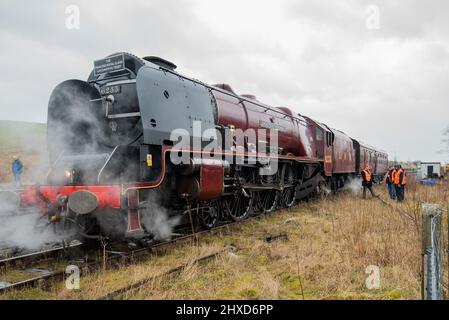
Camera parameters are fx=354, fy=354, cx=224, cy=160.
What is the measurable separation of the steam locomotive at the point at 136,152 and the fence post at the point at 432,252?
3939 millimetres

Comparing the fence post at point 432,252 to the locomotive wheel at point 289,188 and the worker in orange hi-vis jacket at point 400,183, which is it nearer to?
the locomotive wheel at point 289,188

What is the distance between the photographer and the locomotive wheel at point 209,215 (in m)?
7.82

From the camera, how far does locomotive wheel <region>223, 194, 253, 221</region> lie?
8875mm

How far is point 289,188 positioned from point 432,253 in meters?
9.70

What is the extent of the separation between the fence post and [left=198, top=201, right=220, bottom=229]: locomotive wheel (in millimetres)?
5134

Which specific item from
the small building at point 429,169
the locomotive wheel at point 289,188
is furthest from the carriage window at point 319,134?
Answer: the small building at point 429,169

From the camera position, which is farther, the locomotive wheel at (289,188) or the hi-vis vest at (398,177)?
the hi-vis vest at (398,177)

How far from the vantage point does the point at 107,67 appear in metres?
6.74

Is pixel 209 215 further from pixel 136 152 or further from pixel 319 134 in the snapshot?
pixel 319 134

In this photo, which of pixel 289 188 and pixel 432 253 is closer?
pixel 432 253

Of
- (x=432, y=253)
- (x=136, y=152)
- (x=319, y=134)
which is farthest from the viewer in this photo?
(x=319, y=134)

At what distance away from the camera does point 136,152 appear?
6098mm

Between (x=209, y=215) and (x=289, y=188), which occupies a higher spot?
(x=289, y=188)

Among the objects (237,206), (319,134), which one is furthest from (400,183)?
(237,206)
